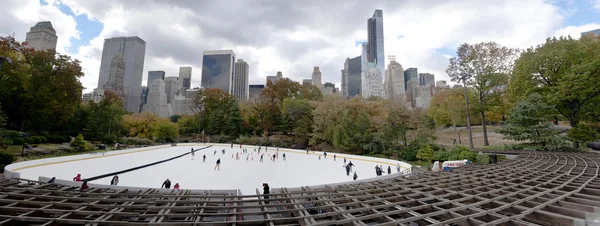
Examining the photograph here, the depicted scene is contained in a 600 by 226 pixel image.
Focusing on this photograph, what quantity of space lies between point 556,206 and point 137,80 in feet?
587

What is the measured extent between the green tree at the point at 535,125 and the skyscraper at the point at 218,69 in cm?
12305

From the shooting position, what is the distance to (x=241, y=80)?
152 metres

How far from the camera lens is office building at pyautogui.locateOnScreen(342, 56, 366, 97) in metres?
156

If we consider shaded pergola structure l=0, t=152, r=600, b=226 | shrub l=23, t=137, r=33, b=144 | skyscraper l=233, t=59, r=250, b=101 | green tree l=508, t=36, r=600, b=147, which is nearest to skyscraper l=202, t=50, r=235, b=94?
skyscraper l=233, t=59, r=250, b=101

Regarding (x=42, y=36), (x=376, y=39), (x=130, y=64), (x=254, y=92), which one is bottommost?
(x=254, y=92)

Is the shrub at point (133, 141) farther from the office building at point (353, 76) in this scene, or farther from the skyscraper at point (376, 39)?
the skyscraper at point (376, 39)

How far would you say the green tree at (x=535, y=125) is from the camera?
1483 cm

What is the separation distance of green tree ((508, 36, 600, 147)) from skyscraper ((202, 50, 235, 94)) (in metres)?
122

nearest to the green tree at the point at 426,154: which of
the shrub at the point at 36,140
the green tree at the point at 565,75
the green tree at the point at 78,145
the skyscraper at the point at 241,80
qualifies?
the green tree at the point at 565,75

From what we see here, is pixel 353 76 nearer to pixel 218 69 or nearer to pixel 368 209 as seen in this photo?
pixel 218 69

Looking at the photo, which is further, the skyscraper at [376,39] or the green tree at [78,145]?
the skyscraper at [376,39]

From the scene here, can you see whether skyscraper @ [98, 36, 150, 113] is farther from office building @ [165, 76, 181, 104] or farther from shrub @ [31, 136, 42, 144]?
shrub @ [31, 136, 42, 144]

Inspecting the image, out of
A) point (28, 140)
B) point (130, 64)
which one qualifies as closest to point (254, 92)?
point (28, 140)

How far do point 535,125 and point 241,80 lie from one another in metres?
150
